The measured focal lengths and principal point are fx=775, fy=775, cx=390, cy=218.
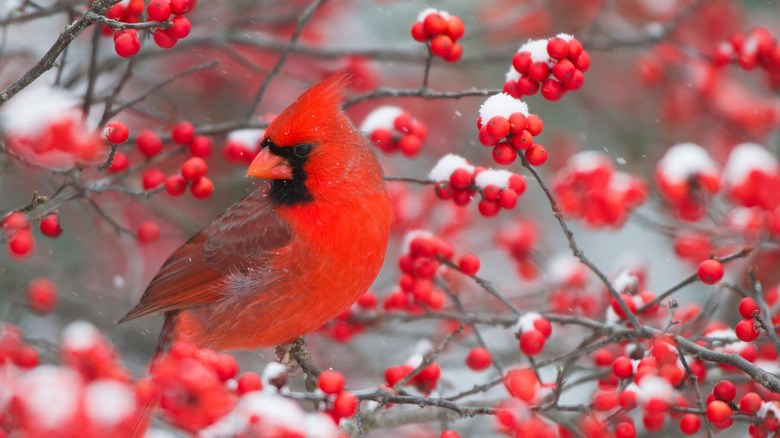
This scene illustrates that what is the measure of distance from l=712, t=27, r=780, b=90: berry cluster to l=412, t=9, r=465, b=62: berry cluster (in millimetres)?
1169

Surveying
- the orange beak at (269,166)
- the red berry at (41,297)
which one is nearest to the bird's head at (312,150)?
the orange beak at (269,166)

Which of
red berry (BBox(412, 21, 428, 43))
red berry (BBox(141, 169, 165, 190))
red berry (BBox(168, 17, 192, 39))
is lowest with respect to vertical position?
red berry (BBox(141, 169, 165, 190))

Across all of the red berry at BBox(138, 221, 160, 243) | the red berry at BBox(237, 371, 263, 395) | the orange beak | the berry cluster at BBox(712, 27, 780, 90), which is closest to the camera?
the red berry at BBox(237, 371, 263, 395)

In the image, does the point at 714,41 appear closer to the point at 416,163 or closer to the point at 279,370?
the point at 416,163

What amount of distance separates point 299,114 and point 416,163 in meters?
2.56

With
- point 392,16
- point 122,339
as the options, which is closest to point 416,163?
point 392,16

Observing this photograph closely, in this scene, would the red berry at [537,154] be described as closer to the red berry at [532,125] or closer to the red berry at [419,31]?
the red berry at [532,125]

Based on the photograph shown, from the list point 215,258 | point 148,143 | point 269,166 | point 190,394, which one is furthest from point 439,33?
point 190,394

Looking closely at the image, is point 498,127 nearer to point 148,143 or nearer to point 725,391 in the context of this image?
point 725,391

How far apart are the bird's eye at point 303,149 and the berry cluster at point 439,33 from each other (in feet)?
1.52

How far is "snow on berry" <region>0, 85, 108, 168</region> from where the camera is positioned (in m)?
1.75

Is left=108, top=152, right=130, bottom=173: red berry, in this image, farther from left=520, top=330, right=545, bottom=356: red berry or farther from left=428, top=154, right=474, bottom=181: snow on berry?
left=520, top=330, right=545, bottom=356: red berry

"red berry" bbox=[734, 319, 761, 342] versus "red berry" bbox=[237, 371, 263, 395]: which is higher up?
"red berry" bbox=[237, 371, 263, 395]

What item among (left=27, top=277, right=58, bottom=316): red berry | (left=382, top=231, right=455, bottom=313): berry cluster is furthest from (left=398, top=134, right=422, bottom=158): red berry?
(left=27, top=277, right=58, bottom=316): red berry
